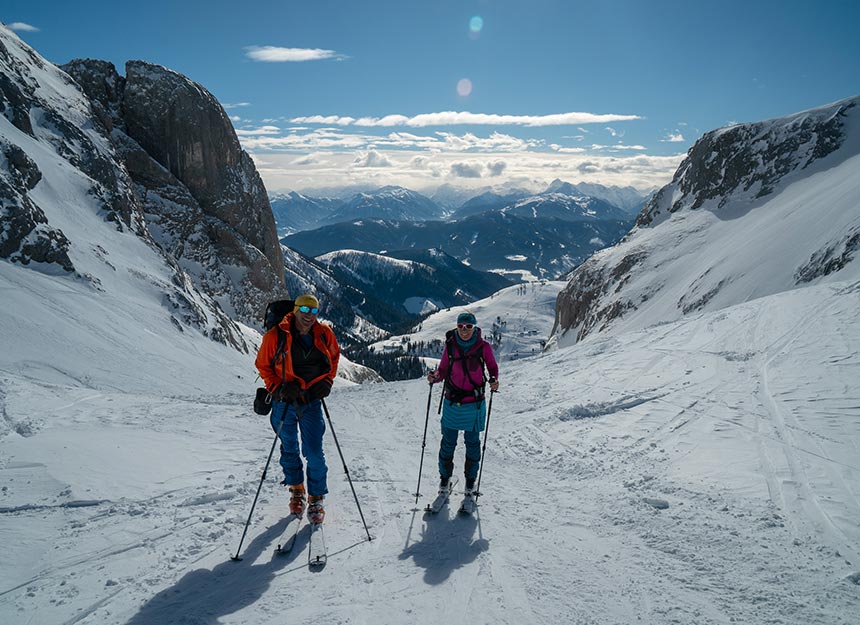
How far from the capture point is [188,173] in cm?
7231

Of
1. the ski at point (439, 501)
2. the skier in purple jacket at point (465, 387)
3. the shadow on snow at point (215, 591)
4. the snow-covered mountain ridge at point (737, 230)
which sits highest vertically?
the snow-covered mountain ridge at point (737, 230)

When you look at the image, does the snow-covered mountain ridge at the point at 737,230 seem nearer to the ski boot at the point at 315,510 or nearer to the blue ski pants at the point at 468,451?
the blue ski pants at the point at 468,451

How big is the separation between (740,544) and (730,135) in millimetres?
78844

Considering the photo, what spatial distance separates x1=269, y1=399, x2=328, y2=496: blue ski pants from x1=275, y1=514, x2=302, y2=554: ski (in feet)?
1.43

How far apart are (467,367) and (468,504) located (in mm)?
2208

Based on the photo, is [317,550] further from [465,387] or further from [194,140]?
[194,140]

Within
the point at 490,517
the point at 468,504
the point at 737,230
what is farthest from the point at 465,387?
the point at 737,230

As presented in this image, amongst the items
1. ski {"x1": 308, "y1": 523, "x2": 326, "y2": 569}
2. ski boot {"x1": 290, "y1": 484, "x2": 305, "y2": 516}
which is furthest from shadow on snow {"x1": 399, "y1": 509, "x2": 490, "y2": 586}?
ski boot {"x1": 290, "y1": 484, "x2": 305, "y2": 516}

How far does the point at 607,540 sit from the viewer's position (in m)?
6.78

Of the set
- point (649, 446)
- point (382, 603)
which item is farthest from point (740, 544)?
point (382, 603)

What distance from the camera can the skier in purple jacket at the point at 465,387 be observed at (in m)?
7.84

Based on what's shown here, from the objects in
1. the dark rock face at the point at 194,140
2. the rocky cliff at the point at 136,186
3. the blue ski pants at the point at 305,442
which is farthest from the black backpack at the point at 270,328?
the dark rock face at the point at 194,140

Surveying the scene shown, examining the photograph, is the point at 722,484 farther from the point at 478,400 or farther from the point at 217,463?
the point at 217,463

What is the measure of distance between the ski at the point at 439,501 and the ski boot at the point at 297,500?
1962mm
